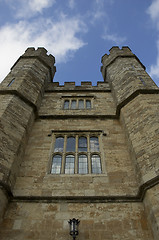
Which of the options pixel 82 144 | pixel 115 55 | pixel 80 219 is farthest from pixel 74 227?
pixel 115 55

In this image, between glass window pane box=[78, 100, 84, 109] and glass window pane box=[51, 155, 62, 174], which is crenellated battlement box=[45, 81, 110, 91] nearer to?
glass window pane box=[78, 100, 84, 109]

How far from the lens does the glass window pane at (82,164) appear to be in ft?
20.8

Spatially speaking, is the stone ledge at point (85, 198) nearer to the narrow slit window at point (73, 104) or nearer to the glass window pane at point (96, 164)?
the glass window pane at point (96, 164)

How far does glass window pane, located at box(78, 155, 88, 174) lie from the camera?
6332mm

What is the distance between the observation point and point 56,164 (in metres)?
6.61

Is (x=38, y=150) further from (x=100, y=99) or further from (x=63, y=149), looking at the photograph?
(x=100, y=99)

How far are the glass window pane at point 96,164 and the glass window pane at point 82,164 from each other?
0.23 m

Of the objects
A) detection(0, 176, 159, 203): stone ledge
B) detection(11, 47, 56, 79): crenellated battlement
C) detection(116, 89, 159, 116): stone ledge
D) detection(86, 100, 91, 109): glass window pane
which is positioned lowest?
detection(0, 176, 159, 203): stone ledge

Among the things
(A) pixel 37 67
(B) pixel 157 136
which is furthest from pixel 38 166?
(A) pixel 37 67

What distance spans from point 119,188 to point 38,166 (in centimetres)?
253

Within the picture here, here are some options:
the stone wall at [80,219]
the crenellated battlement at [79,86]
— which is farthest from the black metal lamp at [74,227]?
the crenellated battlement at [79,86]

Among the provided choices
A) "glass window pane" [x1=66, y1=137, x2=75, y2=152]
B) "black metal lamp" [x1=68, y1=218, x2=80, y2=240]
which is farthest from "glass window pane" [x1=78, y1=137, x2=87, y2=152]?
"black metal lamp" [x1=68, y1=218, x2=80, y2=240]

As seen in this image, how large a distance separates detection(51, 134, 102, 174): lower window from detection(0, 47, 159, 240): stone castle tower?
0.10 ft

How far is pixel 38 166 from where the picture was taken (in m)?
6.46
